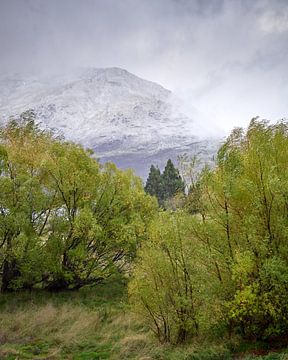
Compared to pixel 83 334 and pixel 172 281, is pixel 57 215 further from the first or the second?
pixel 172 281

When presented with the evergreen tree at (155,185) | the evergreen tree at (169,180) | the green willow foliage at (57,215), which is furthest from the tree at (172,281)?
the evergreen tree at (155,185)

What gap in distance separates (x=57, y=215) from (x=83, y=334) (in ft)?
34.0

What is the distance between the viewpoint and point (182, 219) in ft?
57.1

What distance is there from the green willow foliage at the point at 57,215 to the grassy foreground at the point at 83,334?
2.06 m

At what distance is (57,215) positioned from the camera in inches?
1106

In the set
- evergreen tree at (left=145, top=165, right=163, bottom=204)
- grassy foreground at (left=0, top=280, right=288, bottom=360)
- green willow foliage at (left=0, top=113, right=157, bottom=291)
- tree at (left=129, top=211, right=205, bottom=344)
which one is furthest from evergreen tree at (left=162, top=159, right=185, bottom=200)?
tree at (left=129, top=211, right=205, bottom=344)

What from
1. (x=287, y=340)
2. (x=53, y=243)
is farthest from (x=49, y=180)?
(x=287, y=340)

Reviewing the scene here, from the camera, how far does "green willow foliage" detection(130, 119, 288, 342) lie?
636 inches

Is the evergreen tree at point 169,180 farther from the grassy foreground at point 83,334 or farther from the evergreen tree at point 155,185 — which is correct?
the grassy foreground at point 83,334

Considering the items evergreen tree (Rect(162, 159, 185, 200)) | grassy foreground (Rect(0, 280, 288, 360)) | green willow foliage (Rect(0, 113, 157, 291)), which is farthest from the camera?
evergreen tree (Rect(162, 159, 185, 200))

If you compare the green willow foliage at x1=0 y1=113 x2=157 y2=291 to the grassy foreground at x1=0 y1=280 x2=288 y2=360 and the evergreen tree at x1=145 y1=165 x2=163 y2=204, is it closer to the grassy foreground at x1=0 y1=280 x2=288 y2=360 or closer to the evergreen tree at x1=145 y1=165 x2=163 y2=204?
the grassy foreground at x1=0 y1=280 x2=288 y2=360

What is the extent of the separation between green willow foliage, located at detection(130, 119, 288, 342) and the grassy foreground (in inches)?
45.5

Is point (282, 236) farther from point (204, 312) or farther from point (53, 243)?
point (53, 243)

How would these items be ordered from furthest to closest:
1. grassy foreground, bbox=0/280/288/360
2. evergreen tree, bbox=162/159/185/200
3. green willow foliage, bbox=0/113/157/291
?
1. evergreen tree, bbox=162/159/185/200
2. green willow foliage, bbox=0/113/157/291
3. grassy foreground, bbox=0/280/288/360
